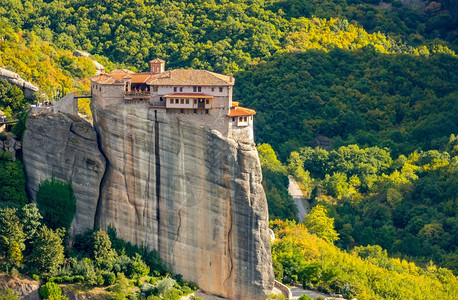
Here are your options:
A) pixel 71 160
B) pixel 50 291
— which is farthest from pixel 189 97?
pixel 50 291

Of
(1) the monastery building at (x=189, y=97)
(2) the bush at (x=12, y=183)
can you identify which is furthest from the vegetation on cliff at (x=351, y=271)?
(2) the bush at (x=12, y=183)

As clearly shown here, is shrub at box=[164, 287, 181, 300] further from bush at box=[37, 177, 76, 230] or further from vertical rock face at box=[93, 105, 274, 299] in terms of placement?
bush at box=[37, 177, 76, 230]

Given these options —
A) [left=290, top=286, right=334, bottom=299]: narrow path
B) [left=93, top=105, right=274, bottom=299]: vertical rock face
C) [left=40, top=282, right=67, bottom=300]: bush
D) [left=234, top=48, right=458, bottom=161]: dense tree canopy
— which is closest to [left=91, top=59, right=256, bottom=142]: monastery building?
[left=93, top=105, right=274, bottom=299]: vertical rock face

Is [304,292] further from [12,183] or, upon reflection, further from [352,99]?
[352,99]

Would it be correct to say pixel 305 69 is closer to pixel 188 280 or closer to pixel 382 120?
Answer: pixel 382 120

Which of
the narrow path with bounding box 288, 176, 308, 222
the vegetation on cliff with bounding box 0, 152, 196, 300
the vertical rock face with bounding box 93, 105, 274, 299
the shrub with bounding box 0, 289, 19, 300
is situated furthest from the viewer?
the narrow path with bounding box 288, 176, 308, 222

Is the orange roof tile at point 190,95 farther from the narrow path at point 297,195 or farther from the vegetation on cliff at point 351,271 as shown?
the narrow path at point 297,195

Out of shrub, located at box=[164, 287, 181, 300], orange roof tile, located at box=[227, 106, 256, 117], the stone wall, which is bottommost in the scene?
shrub, located at box=[164, 287, 181, 300]
